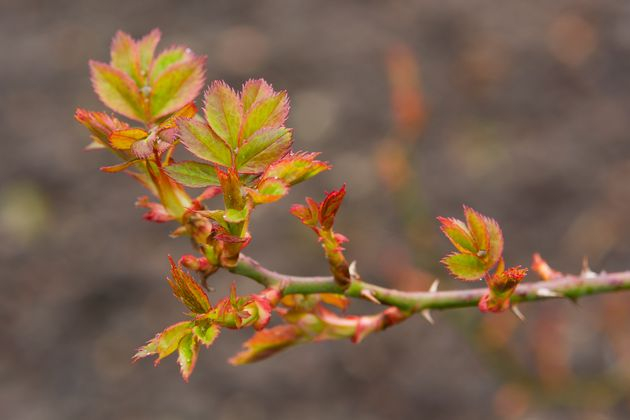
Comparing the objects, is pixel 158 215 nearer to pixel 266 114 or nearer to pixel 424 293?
pixel 266 114

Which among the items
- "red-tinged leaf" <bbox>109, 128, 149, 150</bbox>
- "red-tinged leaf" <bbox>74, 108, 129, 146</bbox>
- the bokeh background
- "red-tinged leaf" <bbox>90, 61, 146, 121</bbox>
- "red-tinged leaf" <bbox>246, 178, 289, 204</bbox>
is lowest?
the bokeh background

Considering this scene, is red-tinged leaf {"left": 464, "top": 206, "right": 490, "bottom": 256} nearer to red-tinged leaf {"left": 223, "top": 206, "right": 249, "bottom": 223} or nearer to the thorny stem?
the thorny stem

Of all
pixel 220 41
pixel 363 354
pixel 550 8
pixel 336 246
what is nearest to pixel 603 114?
pixel 550 8

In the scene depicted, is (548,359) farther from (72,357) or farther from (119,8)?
(119,8)

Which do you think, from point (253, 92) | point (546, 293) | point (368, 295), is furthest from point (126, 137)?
point (546, 293)

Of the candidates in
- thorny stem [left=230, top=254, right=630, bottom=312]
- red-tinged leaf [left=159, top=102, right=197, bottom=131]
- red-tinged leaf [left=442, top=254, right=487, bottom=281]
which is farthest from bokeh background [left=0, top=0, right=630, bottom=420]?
red-tinged leaf [left=159, top=102, right=197, bottom=131]

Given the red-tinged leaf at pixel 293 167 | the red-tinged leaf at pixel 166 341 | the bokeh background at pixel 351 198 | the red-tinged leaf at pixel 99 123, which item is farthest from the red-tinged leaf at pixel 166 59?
the bokeh background at pixel 351 198
